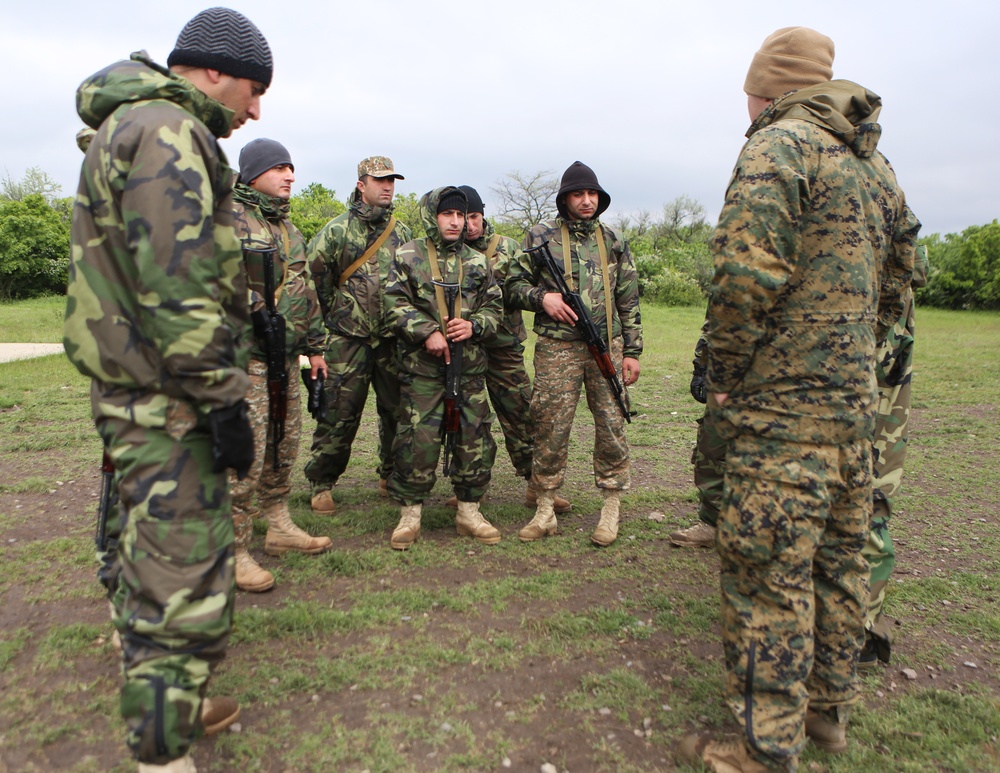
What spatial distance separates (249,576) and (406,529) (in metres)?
1.08

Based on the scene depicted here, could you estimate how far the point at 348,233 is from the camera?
550 centimetres

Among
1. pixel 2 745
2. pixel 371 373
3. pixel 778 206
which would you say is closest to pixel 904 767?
pixel 778 206

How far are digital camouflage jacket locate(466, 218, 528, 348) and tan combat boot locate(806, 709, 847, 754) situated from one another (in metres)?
3.46

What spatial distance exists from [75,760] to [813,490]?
9.25 feet

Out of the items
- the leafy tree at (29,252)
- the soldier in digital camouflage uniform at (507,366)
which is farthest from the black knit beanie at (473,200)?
the leafy tree at (29,252)

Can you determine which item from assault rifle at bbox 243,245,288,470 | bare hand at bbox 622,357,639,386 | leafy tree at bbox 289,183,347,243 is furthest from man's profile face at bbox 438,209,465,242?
leafy tree at bbox 289,183,347,243

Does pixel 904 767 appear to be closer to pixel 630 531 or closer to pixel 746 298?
pixel 746 298

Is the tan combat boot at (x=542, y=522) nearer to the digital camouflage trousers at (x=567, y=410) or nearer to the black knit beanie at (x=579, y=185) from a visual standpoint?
the digital camouflage trousers at (x=567, y=410)

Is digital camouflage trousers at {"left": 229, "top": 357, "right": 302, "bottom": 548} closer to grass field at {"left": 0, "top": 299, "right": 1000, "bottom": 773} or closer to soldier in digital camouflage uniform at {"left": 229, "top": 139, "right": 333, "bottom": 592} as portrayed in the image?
soldier in digital camouflage uniform at {"left": 229, "top": 139, "right": 333, "bottom": 592}

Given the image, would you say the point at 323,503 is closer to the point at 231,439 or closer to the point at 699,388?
the point at 699,388

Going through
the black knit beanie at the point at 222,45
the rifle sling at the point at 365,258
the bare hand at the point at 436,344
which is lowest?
the bare hand at the point at 436,344

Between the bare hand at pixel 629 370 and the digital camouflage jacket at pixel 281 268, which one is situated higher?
the digital camouflage jacket at pixel 281 268

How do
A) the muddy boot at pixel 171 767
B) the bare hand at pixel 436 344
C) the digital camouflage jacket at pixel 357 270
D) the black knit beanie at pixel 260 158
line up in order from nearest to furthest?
1. the muddy boot at pixel 171 767
2. the black knit beanie at pixel 260 158
3. the bare hand at pixel 436 344
4. the digital camouflage jacket at pixel 357 270

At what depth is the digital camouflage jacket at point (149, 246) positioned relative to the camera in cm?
217
